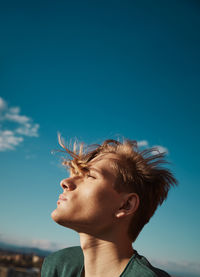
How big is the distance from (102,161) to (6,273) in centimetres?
331

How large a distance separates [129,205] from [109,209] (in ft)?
0.52

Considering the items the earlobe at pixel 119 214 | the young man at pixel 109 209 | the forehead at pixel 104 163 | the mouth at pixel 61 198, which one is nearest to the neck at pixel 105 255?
the young man at pixel 109 209

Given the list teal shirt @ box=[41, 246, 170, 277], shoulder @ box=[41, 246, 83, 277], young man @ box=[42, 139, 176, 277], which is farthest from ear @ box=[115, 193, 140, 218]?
shoulder @ box=[41, 246, 83, 277]

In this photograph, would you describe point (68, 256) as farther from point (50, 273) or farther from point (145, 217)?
point (145, 217)

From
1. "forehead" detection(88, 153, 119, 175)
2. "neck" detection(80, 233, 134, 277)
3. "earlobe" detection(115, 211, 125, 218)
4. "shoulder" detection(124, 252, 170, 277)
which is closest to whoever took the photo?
"shoulder" detection(124, 252, 170, 277)

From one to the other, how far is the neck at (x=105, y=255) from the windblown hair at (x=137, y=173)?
17 cm

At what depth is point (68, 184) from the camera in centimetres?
186

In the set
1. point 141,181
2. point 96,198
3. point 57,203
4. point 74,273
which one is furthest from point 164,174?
point 74,273

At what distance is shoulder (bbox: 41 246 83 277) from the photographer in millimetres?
1979

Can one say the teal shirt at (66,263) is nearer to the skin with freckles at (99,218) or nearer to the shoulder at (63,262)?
the shoulder at (63,262)

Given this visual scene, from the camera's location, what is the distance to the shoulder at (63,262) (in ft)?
6.49

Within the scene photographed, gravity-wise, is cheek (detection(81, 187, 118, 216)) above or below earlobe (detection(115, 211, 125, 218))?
above

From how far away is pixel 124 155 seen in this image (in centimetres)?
212

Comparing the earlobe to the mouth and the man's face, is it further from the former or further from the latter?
the mouth
